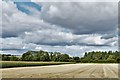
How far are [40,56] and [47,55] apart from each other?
900cm

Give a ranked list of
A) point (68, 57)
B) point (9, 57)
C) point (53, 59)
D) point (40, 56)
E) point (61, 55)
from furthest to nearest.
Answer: point (68, 57) < point (61, 55) < point (53, 59) < point (40, 56) < point (9, 57)

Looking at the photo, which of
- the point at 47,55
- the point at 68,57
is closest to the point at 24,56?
the point at 47,55

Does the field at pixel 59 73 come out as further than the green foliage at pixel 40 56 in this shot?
No

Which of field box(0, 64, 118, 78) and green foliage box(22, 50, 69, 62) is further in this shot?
green foliage box(22, 50, 69, 62)

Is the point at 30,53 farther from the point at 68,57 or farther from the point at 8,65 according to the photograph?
the point at 8,65

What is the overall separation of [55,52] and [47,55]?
1500cm

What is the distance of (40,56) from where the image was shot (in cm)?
15575

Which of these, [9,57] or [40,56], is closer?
[9,57]

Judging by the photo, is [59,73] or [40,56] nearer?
[59,73]

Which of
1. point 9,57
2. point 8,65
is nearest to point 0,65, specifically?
point 8,65

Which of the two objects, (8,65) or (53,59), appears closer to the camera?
(8,65)

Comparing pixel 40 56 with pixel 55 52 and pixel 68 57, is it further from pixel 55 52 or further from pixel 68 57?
pixel 68 57

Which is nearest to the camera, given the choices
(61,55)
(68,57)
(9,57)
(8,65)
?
(8,65)

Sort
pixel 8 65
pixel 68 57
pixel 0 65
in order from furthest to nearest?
pixel 68 57, pixel 8 65, pixel 0 65
